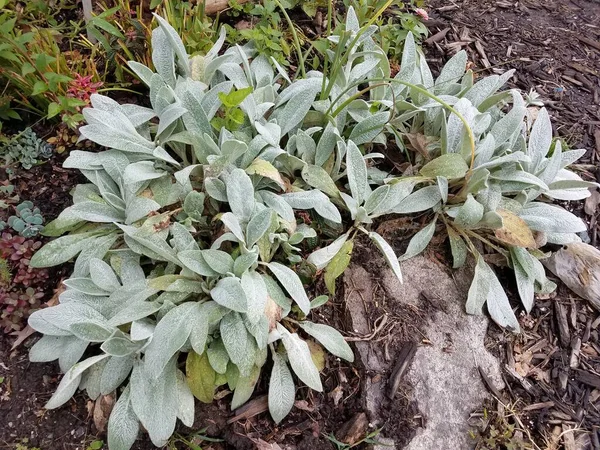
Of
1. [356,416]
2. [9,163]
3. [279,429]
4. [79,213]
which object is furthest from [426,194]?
[9,163]

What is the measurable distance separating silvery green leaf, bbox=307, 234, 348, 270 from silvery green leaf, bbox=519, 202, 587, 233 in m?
0.87

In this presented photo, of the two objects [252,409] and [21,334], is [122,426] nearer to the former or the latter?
[252,409]

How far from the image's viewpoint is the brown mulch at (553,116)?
2.04m

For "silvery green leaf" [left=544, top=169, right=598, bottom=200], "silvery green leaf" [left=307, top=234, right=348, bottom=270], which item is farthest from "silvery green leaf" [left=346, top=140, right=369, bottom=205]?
"silvery green leaf" [left=544, top=169, right=598, bottom=200]

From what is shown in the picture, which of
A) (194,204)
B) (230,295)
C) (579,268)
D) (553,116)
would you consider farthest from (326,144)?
(553,116)

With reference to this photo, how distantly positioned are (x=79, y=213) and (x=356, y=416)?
1.33 m

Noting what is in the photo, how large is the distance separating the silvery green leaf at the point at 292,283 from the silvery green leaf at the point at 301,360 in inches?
4.5

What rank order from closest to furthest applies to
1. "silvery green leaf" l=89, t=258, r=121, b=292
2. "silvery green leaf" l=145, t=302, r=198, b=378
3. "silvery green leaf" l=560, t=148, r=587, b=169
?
1. "silvery green leaf" l=145, t=302, r=198, b=378
2. "silvery green leaf" l=89, t=258, r=121, b=292
3. "silvery green leaf" l=560, t=148, r=587, b=169

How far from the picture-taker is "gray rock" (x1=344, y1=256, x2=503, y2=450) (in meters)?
1.91

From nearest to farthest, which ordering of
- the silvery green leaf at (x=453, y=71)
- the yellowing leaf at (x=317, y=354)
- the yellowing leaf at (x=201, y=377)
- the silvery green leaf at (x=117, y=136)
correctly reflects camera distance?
1. the yellowing leaf at (x=201, y=377)
2. the yellowing leaf at (x=317, y=354)
3. the silvery green leaf at (x=117, y=136)
4. the silvery green leaf at (x=453, y=71)

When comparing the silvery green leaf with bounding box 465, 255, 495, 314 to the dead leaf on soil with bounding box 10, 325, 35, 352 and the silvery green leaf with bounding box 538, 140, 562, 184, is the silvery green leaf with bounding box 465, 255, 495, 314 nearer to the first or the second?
the silvery green leaf with bounding box 538, 140, 562, 184

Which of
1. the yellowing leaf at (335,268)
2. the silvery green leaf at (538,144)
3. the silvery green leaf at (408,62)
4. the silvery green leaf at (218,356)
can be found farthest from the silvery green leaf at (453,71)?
the silvery green leaf at (218,356)

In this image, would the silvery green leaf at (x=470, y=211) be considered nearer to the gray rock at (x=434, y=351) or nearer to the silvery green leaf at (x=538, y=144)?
the gray rock at (x=434, y=351)

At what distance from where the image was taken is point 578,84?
3102mm
